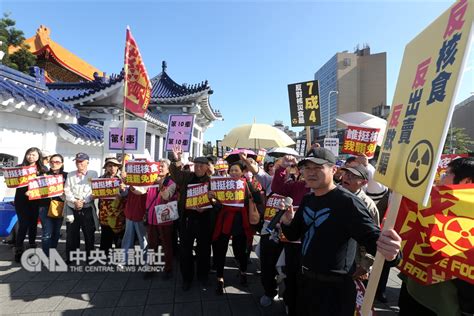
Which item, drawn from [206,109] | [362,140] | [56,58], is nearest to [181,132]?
[362,140]

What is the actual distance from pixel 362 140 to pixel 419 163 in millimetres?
4851

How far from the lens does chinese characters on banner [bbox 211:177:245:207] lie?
379cm

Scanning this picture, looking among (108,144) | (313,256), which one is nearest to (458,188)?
(313,256)

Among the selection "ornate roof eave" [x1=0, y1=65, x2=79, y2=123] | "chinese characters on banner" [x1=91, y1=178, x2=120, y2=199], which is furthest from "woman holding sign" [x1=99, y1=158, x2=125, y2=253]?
"ornate roof eave" [x1=0, y1=65, x2=79, y2=123]

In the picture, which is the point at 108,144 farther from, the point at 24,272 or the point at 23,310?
the point at 23,310

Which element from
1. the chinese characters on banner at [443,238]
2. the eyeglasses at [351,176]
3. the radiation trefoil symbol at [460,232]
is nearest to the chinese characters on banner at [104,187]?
the eyeglasses at [351,176]

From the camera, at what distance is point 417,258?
6.26ft

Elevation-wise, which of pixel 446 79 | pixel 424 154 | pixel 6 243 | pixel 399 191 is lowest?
pixel 6 243

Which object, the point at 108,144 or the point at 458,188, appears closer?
the point at 458,188

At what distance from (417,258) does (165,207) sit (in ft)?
10.9

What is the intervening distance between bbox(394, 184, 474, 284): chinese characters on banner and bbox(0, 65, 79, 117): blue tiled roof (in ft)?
22.9

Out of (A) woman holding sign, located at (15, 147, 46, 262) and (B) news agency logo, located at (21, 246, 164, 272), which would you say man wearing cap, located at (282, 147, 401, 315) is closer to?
(B) news agency logo, located at (21, 246, 164, 272)

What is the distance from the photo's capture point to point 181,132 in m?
6.28

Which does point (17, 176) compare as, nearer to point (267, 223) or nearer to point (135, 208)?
point (135, 208)
